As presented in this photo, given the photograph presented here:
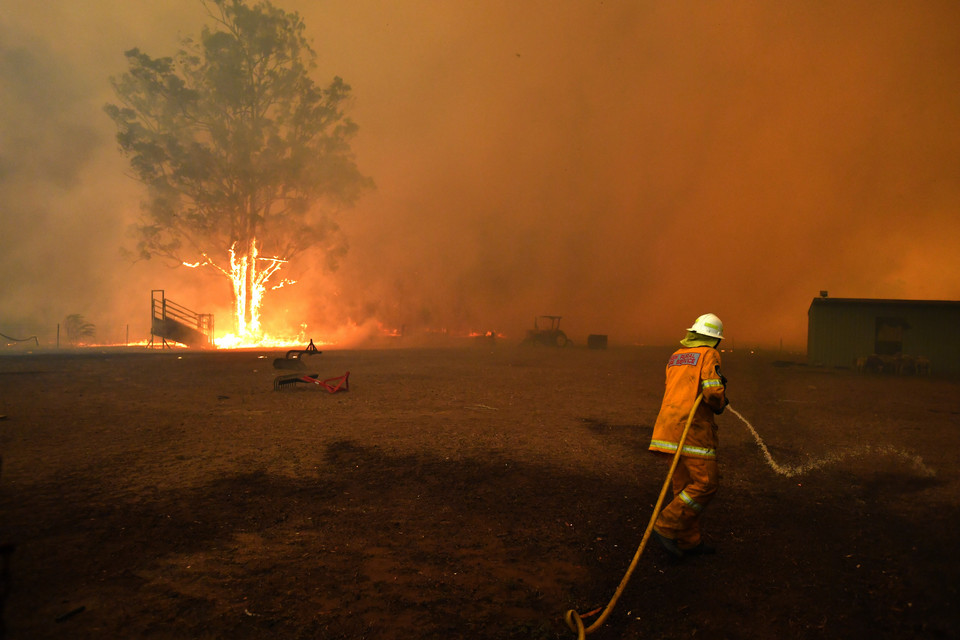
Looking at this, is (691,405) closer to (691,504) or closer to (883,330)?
(691,504)

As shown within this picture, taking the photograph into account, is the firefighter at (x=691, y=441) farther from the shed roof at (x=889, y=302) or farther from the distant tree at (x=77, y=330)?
the distant tree at (x=77, y=330)

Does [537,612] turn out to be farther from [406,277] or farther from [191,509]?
[406,277]

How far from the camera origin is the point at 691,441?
487cm

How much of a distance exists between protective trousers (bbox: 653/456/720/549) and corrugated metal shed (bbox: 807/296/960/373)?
2511 cm

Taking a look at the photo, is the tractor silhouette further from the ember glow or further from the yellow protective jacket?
the yellow protective jacket

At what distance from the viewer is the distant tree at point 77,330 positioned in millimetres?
37312

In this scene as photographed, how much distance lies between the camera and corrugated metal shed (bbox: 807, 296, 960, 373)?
2442 centimetres

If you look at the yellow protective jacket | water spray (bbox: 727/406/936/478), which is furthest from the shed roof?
the yellow protective jacket

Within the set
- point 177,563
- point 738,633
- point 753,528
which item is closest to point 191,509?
point 177,563

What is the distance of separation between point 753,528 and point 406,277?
1764 inches

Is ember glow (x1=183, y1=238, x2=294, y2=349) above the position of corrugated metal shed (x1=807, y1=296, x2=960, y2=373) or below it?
above

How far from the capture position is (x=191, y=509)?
591 cm

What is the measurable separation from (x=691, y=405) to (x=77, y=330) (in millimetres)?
43727

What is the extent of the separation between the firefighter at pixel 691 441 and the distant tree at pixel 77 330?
43.2 metres
